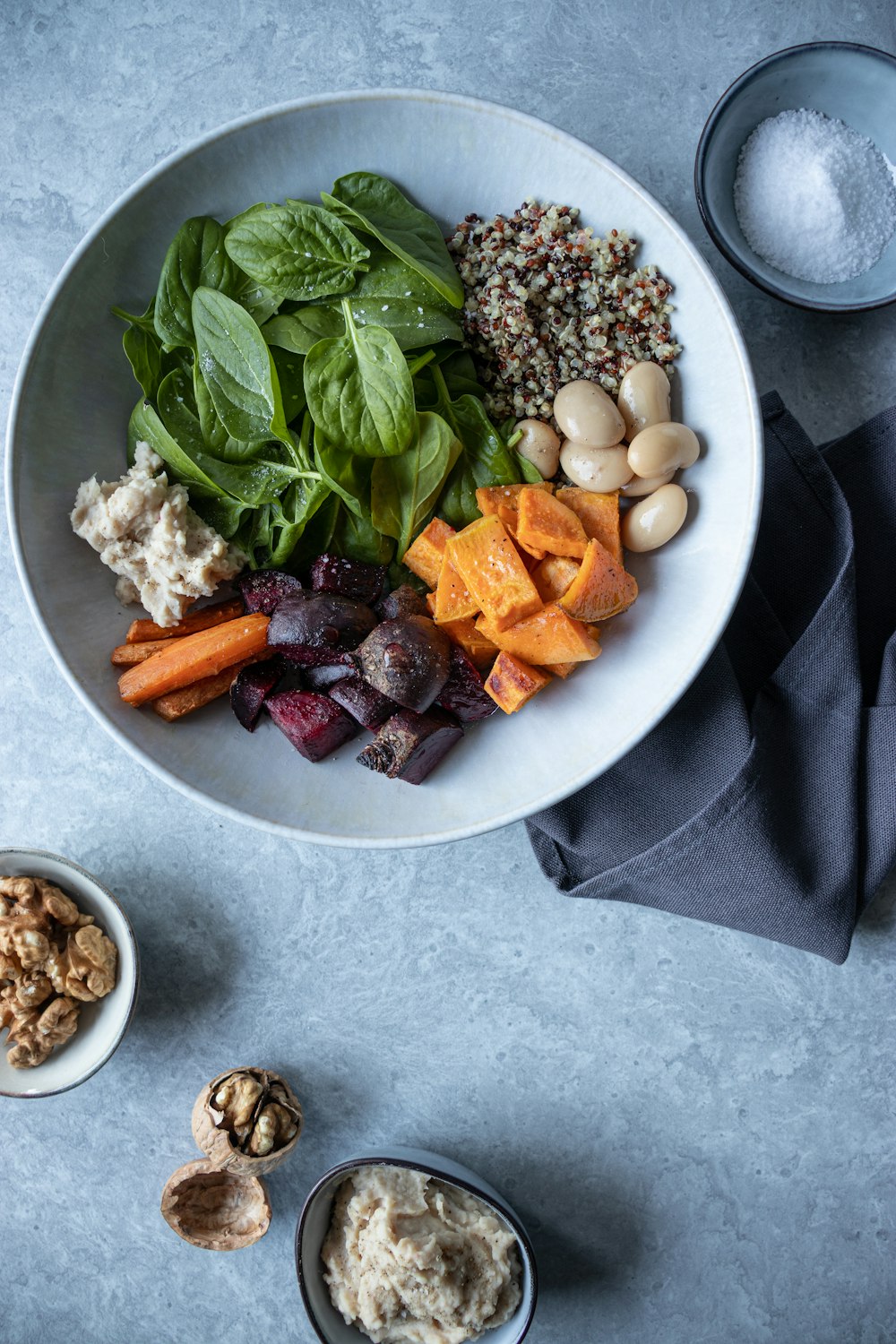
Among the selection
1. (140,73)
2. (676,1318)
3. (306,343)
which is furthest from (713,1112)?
(140,73)

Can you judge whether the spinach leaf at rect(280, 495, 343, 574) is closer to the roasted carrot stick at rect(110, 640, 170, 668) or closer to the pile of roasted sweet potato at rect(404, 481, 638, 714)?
the pile of roasted sweet potato at rect(404, 481, 638, 714)

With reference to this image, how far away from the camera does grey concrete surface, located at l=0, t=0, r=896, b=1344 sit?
5.71ft

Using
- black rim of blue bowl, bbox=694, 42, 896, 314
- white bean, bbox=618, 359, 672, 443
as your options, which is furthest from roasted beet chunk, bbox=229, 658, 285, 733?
black rim of blue bowl, bbox=694, 42, 896, 314

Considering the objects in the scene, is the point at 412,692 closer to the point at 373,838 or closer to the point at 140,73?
the point at 373,838

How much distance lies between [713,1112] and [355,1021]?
2.28ft

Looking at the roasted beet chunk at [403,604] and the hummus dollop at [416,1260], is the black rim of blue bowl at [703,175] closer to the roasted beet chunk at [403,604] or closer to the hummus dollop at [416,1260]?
the roasted beet chunk at [403,604]

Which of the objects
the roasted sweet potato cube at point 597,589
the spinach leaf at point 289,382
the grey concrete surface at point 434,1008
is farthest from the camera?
the grey concrete surface at point 434,1008

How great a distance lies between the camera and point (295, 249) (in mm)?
1429

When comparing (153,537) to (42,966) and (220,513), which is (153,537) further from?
(42,966)

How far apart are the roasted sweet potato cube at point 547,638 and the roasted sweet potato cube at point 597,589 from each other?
0.06ft

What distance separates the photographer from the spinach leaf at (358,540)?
154cm

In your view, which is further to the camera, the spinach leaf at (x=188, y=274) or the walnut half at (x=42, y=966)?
the walnut half at (x=42, y=966)

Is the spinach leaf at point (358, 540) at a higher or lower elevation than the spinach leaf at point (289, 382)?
lower

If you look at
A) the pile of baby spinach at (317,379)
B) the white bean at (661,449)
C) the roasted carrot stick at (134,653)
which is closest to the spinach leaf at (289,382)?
the pile of baby spinach at (317,379)
